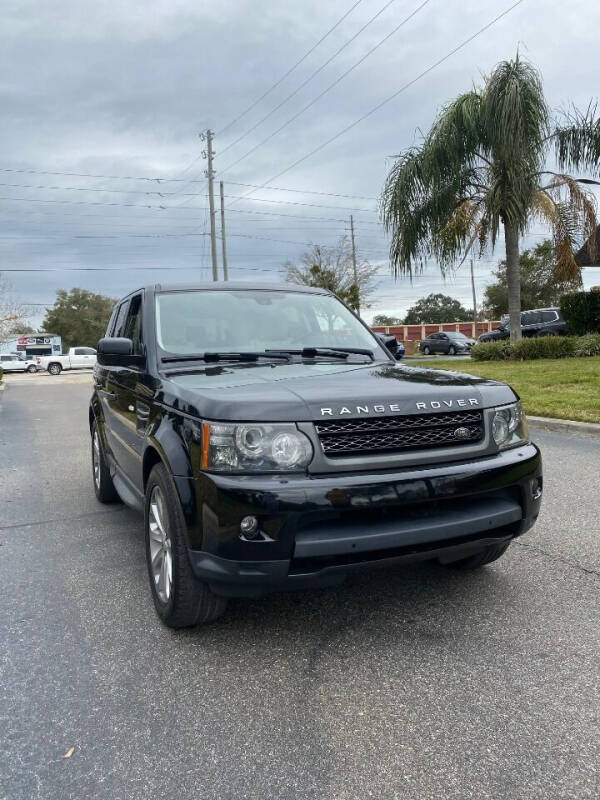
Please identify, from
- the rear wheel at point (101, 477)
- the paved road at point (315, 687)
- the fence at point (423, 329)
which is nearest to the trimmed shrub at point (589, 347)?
the paved road at point (315, 687)

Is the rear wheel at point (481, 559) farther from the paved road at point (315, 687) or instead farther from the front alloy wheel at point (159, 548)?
the front alloy wheel at point (159, 548)

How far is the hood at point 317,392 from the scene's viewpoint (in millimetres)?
2717

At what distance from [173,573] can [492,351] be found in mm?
18416

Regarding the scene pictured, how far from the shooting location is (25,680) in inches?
109

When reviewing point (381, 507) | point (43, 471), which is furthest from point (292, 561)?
point (43, 471)

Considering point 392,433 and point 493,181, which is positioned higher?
point 493,181

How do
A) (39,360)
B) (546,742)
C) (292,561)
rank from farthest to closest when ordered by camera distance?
(39,360) → (292,561) → (546,742)

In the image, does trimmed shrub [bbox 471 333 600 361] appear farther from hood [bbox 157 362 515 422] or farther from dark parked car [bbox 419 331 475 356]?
dark parked car [bbox 419 331 475 356]

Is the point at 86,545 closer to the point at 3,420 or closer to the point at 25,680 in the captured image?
the point at 25,680

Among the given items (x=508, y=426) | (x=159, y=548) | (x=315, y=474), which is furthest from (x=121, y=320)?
(x=508, y=426)

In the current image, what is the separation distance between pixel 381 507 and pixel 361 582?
1124 mm

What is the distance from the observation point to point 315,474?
2.67m

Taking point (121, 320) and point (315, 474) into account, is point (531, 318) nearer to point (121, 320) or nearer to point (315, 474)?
point (121, 320)

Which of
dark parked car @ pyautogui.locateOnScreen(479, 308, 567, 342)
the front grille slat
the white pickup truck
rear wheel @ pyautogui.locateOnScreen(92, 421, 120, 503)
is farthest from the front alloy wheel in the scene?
the white pickup truck
